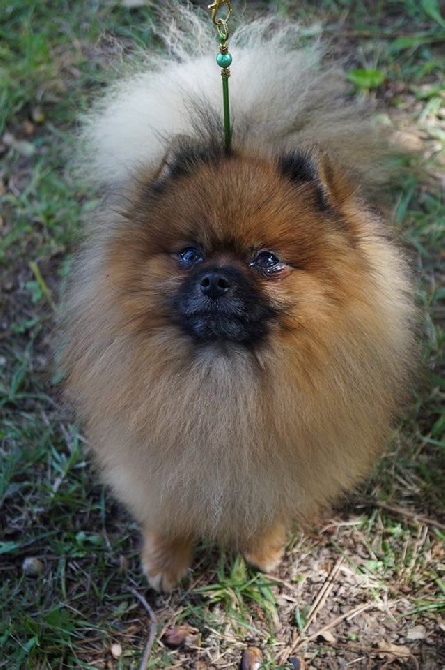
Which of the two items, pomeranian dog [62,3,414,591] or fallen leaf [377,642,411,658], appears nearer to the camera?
pomeranian dog [62,3,414,591]

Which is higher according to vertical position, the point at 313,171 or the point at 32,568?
the point at 313,171

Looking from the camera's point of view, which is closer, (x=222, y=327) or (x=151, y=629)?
(x=222, y=327)

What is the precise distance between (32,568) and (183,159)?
143cm

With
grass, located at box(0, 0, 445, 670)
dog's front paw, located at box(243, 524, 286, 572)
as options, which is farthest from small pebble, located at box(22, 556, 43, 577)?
dog's front paw, located at box(243, 524, 286, 572)

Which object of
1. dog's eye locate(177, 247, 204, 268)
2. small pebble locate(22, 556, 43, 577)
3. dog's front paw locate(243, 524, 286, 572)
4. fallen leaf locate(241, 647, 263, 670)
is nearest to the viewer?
dog's eye locate(177, 247, 204, 268)

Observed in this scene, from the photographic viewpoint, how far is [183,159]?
1.93 m

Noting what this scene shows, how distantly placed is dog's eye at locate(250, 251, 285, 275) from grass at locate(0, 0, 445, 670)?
97cm

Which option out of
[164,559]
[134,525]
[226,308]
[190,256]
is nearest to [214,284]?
[226,308]

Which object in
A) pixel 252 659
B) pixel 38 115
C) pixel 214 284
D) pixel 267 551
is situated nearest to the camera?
pixel 214 284

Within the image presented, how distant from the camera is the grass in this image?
91.3 inches

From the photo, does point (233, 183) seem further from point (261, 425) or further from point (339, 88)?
point (339, 88)

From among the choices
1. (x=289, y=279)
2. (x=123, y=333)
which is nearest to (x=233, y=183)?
(x=289, y=279)

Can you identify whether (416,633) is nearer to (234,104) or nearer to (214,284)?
(214,284)

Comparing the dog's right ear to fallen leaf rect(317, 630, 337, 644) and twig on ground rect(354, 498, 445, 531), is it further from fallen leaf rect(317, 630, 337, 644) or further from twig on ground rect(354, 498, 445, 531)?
fallen leaf rect(317, 630, 337, 644)
